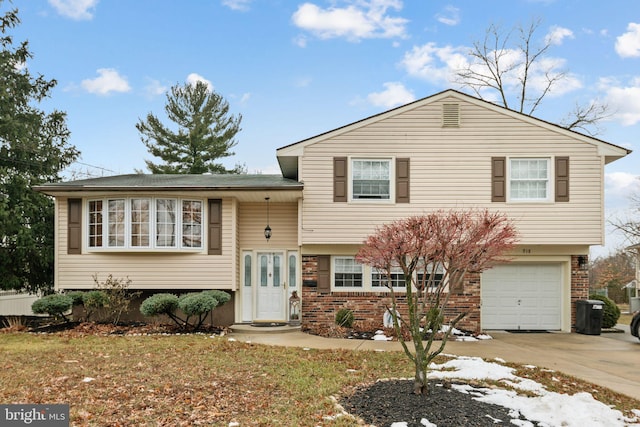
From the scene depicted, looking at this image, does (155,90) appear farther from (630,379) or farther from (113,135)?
(630,379)

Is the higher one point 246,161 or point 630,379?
point 246,161

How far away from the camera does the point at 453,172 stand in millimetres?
13906

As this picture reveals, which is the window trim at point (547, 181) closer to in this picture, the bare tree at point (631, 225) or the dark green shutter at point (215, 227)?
the dark green shutter at point (215, 227)

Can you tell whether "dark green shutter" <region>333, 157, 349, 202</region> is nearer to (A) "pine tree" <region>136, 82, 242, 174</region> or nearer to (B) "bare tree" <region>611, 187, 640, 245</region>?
(B) "bare tree" <region>611, 187, 640, 245</region>

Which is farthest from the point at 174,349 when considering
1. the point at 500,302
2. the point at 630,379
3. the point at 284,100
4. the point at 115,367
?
the point at 284,100

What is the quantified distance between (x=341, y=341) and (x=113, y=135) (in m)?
22.2

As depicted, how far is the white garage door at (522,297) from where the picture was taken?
1465cm

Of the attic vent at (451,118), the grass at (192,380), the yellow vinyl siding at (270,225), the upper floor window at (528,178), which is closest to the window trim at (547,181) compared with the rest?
the upper floor window at (528,178)

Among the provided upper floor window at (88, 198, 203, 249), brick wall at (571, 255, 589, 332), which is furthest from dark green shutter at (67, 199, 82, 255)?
brick wall at (571, 255, 589, 332)

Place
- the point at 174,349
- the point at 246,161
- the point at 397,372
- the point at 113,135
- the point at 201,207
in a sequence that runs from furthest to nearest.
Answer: the point at 246,161, the point at 113,135, the point at 201,207, the point at 174,349, the point at 397,372

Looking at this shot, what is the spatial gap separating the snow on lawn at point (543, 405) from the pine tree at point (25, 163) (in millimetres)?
13718

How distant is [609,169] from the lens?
1744cm

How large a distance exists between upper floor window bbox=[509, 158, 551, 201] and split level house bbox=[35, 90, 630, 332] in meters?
0.03

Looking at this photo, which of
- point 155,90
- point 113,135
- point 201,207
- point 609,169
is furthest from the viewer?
point 155,90
